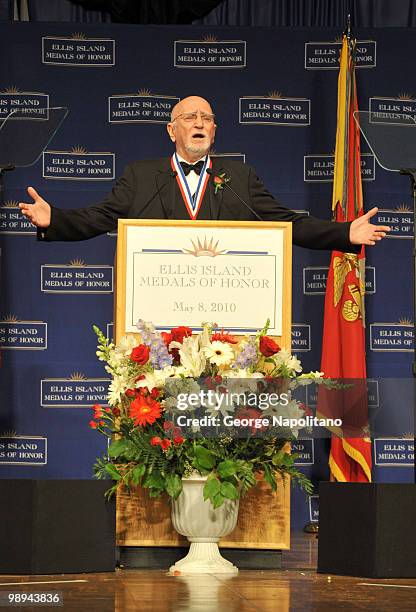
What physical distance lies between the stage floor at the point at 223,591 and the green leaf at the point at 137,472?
0.35 m

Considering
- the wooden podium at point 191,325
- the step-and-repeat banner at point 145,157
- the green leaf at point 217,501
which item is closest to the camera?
the green leaf at point 217,501

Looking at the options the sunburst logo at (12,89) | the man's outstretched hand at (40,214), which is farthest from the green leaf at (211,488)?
the sunburst logo at (12,89)

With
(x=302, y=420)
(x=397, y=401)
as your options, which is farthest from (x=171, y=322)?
(x=397, y=401)

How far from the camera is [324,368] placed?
678 cm

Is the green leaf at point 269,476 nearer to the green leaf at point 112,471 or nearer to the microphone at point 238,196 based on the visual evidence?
the green leaf at point 112,471

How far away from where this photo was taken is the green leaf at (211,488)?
166 inches

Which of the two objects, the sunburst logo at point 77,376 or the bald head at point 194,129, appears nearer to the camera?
the bald head at point 194,129

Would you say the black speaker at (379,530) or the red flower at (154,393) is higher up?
the red flower at (154,393)

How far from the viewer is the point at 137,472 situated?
4293mm

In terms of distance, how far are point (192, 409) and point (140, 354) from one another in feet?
0.93

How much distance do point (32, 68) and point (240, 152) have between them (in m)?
1.43

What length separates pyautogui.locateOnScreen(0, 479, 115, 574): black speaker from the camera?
4.11 meters

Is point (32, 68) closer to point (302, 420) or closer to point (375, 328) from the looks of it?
point (375, 328)

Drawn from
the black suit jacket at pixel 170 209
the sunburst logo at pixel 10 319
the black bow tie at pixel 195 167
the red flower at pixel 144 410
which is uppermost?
the black bow tie at pixel 195 167
